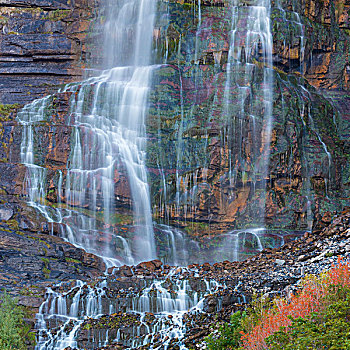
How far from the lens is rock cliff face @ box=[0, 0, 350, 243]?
2306 centimetres

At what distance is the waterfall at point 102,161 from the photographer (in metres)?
21.7

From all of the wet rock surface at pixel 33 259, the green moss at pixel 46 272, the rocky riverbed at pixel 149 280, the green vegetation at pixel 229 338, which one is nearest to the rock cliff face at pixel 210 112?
the wet rock surface at pixel 33 259

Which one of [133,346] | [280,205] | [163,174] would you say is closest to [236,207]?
[280,205]

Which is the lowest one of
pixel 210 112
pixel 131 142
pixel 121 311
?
pixel 121 311

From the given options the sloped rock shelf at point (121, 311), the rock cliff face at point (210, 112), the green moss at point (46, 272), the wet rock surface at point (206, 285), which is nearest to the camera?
the wet rock surface at point (206, 285)

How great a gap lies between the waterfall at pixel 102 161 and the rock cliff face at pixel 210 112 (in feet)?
1.58

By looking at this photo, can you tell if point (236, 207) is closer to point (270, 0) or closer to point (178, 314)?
point (178, 314)

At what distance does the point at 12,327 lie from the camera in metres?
13.6

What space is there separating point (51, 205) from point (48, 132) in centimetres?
384

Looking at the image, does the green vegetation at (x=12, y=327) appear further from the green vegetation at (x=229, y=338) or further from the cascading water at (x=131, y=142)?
the green vegetation at (x=229, y=338)

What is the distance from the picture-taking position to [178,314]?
1510 cm

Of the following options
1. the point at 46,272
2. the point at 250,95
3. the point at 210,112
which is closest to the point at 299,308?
the point at 46,272

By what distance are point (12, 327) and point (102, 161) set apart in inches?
427

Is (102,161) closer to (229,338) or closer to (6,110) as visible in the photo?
(6,110)
